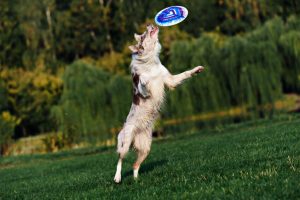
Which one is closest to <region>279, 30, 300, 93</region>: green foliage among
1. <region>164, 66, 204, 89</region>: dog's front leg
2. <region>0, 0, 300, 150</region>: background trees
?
<region>0, 0, 300, 150</region>: background trees

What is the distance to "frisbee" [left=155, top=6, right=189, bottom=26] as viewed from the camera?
1136 centimetres

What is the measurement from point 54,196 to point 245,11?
5026 cm

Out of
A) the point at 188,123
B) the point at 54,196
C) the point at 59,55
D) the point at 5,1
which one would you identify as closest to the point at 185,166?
the point at 54,196

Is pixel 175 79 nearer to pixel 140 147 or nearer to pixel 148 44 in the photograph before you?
pixel 148 44

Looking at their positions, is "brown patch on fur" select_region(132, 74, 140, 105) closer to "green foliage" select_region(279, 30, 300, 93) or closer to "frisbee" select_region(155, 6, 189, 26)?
"frisbee" select_region(155, 6, 189, 26)

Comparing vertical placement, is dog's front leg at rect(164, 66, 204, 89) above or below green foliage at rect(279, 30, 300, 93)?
above

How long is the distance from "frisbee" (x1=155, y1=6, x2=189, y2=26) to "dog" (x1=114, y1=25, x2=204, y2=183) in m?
1.28

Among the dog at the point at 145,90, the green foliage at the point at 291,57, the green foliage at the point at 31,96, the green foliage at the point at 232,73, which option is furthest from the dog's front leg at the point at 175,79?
the green foliage at the point at 31,96

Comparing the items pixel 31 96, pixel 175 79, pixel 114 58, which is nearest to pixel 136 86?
pixel 175 79

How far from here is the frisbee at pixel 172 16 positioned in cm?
1136

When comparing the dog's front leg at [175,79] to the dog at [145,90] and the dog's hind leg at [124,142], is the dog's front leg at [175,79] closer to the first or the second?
the dog at [145,90]

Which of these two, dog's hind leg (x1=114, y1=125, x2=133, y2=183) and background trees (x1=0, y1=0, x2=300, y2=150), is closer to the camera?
dog's hind leg (x1=114, y1=125, x2=133, y2=183)

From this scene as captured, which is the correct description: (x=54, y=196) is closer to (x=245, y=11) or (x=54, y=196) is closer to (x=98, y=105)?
(x=98, y=105)

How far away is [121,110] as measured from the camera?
1331 inches
